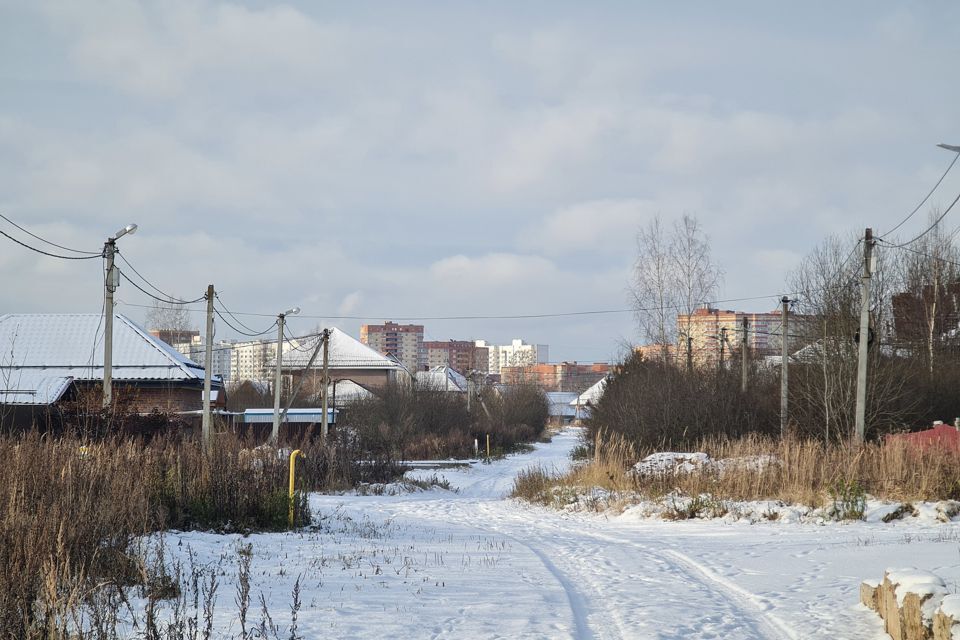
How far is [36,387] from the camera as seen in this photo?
1330 inches

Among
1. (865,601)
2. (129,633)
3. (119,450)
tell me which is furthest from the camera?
(119,450)

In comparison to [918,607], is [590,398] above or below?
above

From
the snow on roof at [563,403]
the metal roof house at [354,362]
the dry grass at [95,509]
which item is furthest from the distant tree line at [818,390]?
the snow on roof at [563,403]

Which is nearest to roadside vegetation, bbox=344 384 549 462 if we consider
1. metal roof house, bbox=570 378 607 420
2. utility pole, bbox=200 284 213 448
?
metal roof house, bbox=570 378 607 420

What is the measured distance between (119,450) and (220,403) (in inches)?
1350

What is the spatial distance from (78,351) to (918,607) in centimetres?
3817

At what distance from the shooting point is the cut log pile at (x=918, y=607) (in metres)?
5.50

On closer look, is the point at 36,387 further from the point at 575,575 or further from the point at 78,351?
the point at 575,575

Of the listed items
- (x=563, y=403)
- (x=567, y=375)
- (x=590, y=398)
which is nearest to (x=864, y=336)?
(x=590, y=398)

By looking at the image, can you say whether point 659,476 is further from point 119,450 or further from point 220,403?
point 220,403

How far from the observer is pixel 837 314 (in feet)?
92.0

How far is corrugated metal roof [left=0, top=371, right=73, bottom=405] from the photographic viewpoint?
30984 mm

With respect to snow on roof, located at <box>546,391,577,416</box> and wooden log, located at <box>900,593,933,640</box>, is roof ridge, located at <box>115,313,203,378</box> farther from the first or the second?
snow on roof, located at <box>546,391,577,416</box>

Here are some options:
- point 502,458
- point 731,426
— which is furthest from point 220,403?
point 731,426
